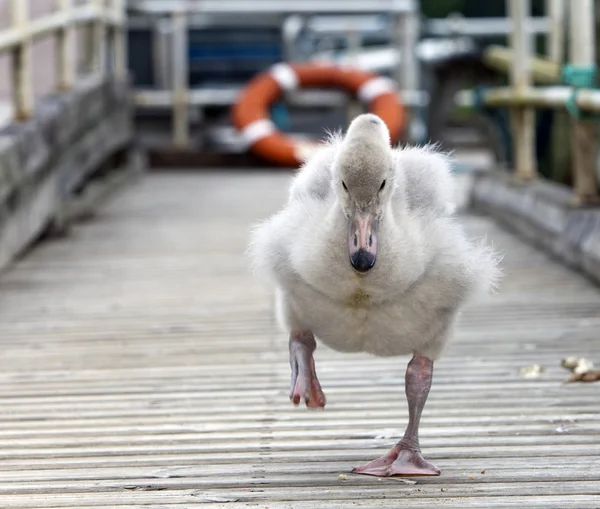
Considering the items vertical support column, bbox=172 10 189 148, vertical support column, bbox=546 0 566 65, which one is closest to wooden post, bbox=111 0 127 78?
vertical support column, bbox=172 10 189 148

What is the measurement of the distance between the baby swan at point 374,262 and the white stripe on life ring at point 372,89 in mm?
11467

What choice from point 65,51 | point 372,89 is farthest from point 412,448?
point 372,89

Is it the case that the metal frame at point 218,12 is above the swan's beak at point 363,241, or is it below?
above

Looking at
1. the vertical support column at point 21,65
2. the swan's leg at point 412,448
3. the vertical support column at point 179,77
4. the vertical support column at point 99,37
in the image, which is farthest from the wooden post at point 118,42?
the swan's leg at point 412,448

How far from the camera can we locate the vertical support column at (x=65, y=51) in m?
9.62

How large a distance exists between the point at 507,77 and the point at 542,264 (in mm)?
7164

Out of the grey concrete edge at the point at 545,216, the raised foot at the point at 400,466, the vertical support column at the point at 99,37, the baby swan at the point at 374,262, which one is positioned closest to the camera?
the baby swan at the point at 374,262

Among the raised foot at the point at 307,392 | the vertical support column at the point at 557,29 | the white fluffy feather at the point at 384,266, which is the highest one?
the vertical support column at the point at 557,29

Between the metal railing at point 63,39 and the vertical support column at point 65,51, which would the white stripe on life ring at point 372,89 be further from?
the vertical support column at point 65,51

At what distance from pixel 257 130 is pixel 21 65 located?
7.25 meters

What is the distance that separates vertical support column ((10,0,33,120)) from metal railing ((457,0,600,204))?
11.5 ft

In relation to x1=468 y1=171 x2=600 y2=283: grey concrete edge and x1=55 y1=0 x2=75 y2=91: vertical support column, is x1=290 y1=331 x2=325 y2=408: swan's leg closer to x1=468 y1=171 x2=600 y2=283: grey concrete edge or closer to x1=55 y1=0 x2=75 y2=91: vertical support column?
x1=468 y1=171 x2=600 y2=283: grey concrete edge

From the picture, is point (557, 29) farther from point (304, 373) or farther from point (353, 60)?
point (304, 373)

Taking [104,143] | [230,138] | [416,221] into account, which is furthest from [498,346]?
[230,138]
